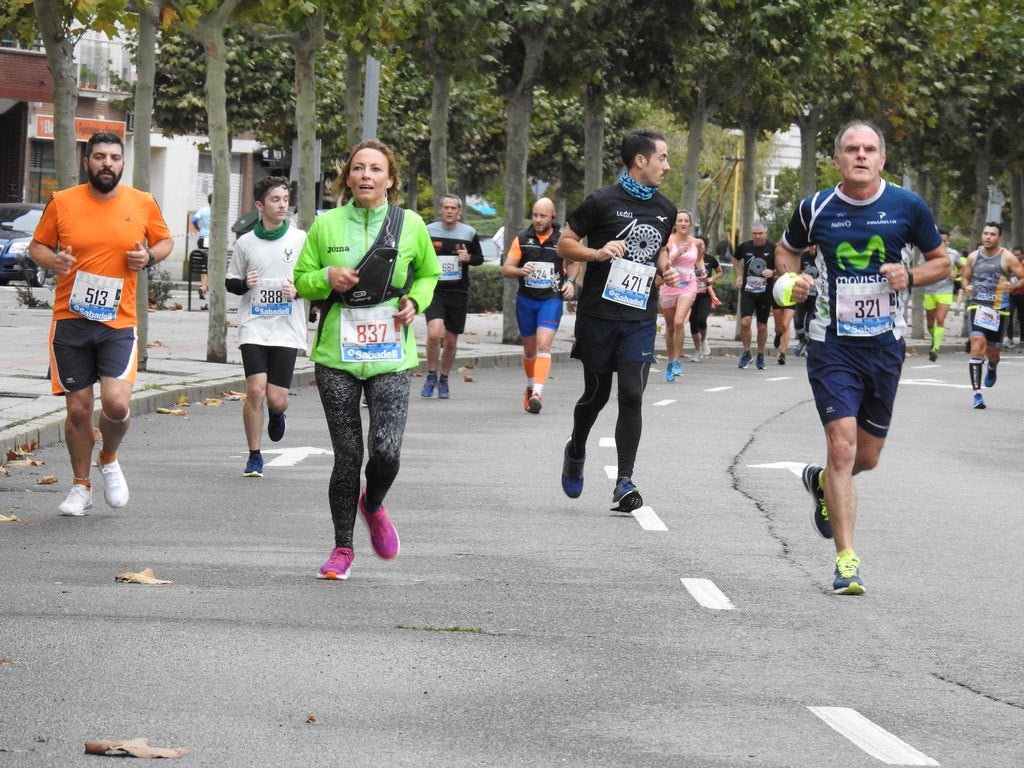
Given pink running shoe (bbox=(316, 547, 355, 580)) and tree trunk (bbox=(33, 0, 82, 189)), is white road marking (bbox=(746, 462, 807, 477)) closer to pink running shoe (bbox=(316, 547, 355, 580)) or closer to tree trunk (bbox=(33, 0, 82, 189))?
pink running shoe (bbox=(316, 547, 355, 580))

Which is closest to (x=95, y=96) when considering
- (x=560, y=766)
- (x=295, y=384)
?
(x=295, y=384)

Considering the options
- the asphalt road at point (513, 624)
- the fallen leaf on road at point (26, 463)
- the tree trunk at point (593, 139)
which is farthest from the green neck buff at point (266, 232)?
the tree trunk at point (593, 139)

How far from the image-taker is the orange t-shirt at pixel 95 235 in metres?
10.0

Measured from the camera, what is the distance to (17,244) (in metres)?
38.3

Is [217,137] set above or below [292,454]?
above

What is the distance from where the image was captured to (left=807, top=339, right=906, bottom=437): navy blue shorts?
27.4ft

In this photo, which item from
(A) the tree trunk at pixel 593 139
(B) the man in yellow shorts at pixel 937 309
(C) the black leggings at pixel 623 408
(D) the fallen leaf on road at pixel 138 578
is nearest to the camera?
(D) the fallen leaf on road at pixel 138 578

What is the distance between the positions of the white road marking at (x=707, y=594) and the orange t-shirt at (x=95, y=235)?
3423mm

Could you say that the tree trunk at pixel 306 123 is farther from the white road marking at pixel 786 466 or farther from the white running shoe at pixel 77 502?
the white running shoe at pixel 77 502

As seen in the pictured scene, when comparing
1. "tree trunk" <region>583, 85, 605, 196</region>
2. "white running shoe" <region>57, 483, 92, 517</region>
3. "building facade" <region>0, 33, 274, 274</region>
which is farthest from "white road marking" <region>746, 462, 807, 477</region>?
"building facade" <region>0, 33, 274, 274</region>

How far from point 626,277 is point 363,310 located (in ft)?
8.96

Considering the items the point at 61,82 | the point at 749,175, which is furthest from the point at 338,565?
the point at 749,175

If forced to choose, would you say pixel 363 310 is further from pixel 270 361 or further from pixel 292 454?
pixel 292 454

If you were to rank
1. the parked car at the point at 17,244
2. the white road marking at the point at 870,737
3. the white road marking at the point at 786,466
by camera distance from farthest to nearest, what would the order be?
the parked car at the point at 17,244 → the white road marking at the point at 786,466 → the white road marking at the point at 870,737
